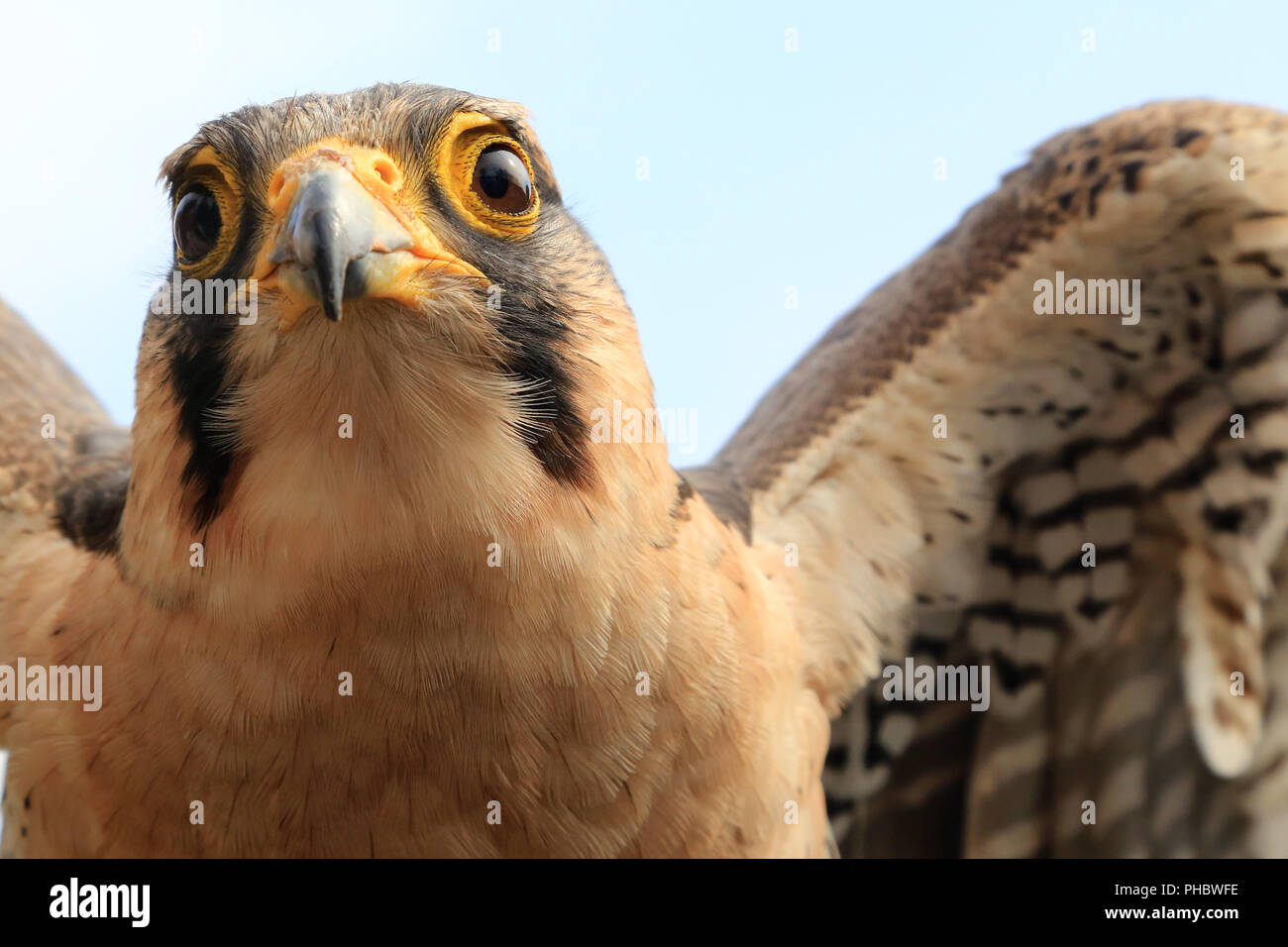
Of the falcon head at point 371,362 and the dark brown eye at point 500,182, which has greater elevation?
the dark brown eye at point 500,182

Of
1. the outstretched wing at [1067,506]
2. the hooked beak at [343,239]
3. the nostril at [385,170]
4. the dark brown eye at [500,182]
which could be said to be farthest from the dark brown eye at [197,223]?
the outstretched wing at [1067,506]

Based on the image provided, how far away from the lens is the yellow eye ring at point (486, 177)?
2.29 meters

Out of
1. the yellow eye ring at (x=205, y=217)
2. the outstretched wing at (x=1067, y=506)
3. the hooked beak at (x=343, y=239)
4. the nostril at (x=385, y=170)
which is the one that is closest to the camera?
the hooked beak at (x=343, y=239)

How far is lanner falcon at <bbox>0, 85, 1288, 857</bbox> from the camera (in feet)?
7.20

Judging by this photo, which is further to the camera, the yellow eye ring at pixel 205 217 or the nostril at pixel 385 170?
the yellow eye ring at pixel 205 217

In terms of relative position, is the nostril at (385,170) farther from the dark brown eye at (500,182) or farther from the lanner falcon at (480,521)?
the dark brown eye at (500,182)

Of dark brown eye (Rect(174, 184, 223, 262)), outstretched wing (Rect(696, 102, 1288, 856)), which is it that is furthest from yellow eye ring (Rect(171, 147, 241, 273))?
outstretched wing (Rect(696, 102, 1288, 856))

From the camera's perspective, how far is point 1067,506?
3.92 metres

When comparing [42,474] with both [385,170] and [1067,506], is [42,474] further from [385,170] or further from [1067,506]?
[1067,506]

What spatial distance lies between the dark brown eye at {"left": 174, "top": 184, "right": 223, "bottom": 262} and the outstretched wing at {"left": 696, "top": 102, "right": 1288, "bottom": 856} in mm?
1907

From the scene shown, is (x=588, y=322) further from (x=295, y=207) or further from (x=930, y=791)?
(x=930, y=791)

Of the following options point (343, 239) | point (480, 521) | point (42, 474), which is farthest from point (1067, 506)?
point (42, 474)

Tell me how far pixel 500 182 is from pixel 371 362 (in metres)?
0.47
